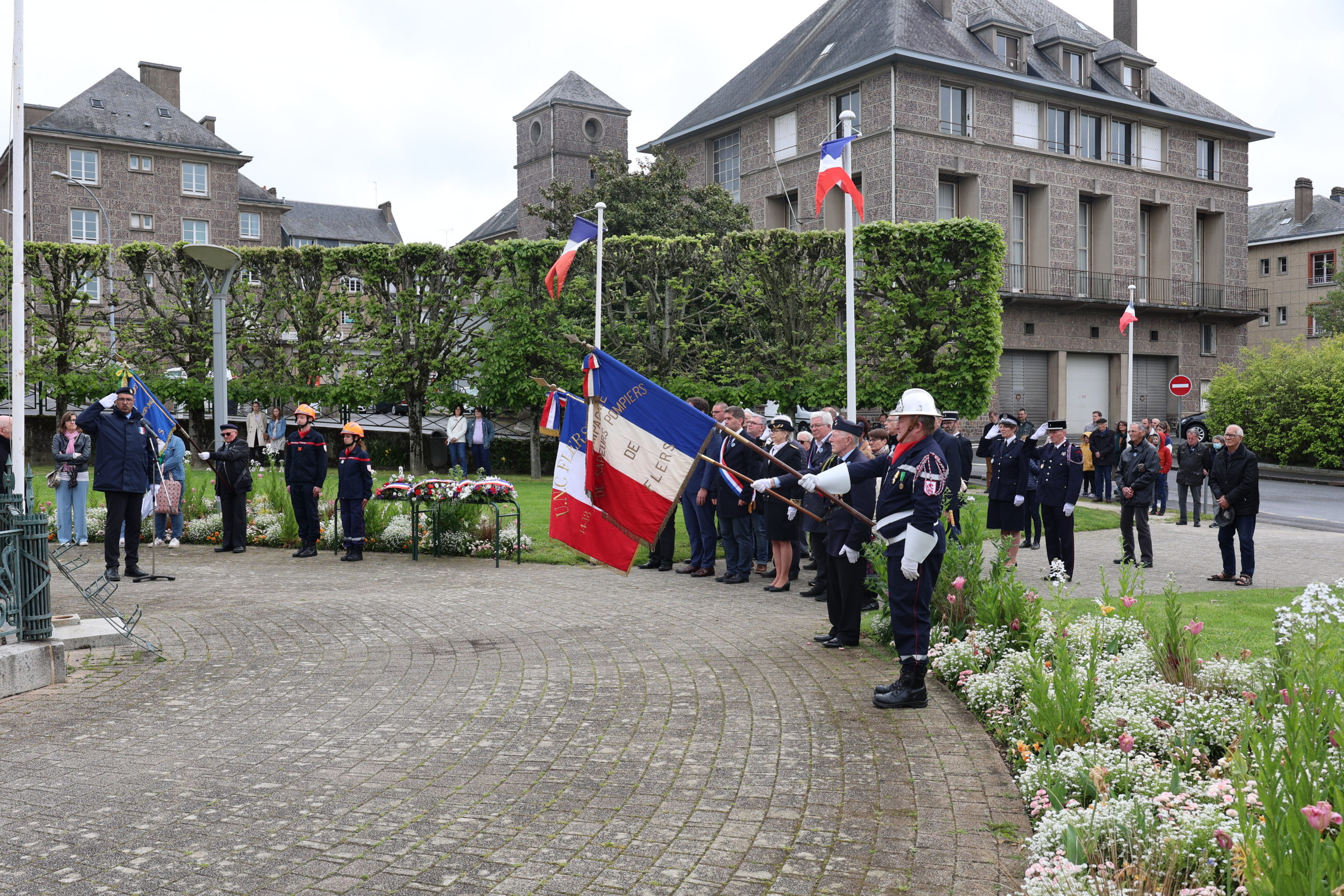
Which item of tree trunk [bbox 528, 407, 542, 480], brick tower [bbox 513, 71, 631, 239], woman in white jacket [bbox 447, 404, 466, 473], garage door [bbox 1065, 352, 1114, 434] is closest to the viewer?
woman in white jacket [bbox 447, 404, 466, 473]

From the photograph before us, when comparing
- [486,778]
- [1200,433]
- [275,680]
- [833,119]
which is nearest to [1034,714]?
[486,778]

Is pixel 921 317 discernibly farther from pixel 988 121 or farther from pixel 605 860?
pixel 605 860

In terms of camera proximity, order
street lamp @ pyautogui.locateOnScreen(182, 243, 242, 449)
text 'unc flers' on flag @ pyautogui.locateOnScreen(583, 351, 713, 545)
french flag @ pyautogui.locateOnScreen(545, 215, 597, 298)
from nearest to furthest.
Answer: text 'unc flers' on flag @ pyautogui.locateOnScreen(583, 351, 713, 545)
street lamp @ pyautogui.locateOnScreen(182, 243, 242, 449)
french flag @ pyautogui.locateOnScreen(545, 215, 597, 298)

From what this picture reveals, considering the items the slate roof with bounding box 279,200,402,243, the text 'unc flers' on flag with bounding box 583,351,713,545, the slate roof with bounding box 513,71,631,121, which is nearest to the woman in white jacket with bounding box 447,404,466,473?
the text 'unc flers' on flag with bounding box 583,351,713,545

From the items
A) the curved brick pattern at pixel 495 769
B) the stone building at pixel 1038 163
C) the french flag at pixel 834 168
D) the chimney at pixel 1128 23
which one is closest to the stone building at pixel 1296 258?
the stone building at pixel 1038 163

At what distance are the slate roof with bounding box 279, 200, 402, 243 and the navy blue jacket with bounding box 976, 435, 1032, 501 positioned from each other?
259 feet

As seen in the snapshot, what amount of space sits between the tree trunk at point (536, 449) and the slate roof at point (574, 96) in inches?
1599

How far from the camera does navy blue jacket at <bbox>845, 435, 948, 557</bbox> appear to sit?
7152 mm

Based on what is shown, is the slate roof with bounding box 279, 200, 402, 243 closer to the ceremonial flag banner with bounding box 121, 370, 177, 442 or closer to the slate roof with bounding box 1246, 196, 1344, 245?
the slate roof with bounding box 1246, 196, 1344, 245

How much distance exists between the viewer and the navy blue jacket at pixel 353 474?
1451 centimetres

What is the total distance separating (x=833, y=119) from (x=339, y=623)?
35177mm

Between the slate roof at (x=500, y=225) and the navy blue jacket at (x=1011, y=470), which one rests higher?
the slate roof at (x=500, y=225)

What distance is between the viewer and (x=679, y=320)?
29.6 metres

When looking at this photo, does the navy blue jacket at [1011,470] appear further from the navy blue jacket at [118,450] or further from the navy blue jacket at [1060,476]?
the navy blue jacket at [118,450]
